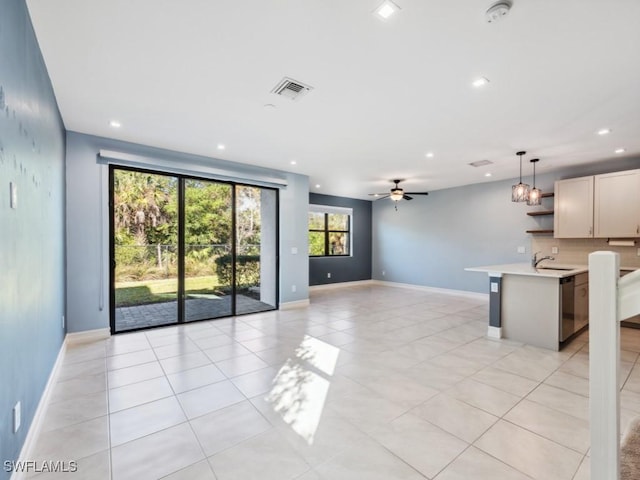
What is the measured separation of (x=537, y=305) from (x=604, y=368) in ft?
12.0

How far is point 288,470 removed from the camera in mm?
1746

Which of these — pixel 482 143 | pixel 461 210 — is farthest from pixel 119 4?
pixel 461 210

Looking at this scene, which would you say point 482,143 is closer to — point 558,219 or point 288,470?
point 558,219

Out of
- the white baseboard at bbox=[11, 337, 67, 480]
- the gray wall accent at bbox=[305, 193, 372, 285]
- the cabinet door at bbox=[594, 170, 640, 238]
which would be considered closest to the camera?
the white baseboard at bbox=[11, 337, 67, 480]

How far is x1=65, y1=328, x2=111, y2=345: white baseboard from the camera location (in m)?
3.83

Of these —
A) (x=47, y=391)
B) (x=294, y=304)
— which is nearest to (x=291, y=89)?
(x=47, y=391)

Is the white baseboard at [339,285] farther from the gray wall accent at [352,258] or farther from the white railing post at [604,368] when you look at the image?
the white railing post at [604,368]

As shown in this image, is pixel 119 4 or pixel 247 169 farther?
pixel 247 169

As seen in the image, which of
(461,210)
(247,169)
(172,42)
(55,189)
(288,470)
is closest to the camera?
(288,470)

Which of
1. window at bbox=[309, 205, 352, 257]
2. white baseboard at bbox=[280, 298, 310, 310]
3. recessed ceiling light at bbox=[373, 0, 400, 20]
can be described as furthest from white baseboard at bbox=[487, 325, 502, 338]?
window at bbox=[309, 205, 352, 257]

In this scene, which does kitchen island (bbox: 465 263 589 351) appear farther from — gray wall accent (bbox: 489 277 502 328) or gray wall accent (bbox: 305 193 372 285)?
gray wall accent (bbox: 305 193 372 285)

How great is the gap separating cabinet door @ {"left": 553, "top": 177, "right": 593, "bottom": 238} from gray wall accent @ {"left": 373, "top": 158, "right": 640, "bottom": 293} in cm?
48

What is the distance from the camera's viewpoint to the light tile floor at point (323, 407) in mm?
1804

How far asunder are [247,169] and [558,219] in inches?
223
